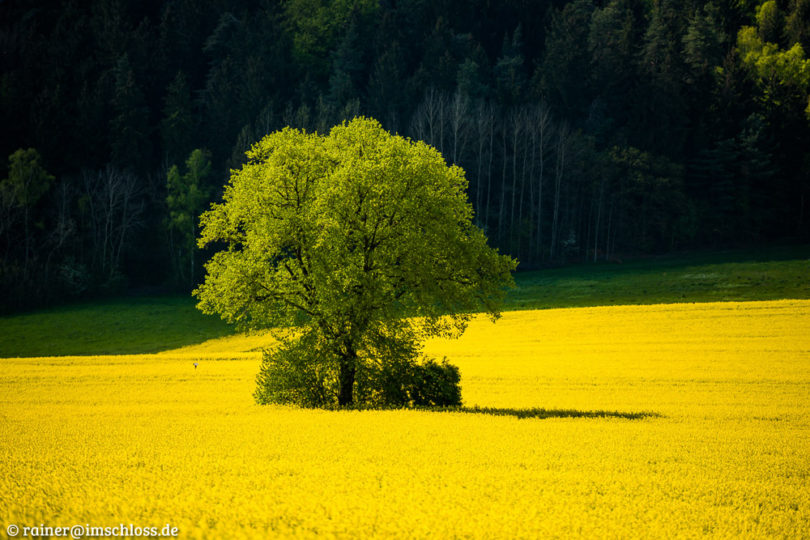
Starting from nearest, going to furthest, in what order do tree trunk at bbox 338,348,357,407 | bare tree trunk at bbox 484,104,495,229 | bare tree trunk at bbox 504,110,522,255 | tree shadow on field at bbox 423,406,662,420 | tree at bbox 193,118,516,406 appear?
tree shadow on field at bbox 423,406,662,420, tree at bbox 193,118,516,406, tree trunk at bbox 338,348,357,407, bare tree trunk at bbox 504,110,522,255, bare tree trunk at bbox 484,104,495,229

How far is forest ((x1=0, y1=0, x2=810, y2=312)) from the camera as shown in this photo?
3580 inches

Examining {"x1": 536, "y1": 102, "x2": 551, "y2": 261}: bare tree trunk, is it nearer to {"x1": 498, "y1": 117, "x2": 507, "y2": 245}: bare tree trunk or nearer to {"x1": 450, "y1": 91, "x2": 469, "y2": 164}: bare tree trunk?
{"x1": 498, "y1": 117, "x2": 507, "y2": 245}: bare tree trunk

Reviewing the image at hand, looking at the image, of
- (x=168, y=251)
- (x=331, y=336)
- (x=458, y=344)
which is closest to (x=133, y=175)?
(x=168, y=251)

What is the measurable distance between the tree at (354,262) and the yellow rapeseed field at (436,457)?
124 inches

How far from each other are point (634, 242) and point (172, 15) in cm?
8167

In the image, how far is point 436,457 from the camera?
1623 cm

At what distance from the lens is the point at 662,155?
108812 millimetres

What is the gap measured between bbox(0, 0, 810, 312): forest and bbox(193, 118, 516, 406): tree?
57.2 meters

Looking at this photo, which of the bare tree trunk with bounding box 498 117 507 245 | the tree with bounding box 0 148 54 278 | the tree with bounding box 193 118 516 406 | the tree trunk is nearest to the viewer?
the tree with bounding box 193 118 516 406

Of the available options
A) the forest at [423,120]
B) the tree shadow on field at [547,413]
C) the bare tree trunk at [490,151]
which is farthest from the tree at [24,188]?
the tree shadow on field at [547,413]

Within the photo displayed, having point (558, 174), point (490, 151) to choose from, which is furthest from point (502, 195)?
point (558, 174)

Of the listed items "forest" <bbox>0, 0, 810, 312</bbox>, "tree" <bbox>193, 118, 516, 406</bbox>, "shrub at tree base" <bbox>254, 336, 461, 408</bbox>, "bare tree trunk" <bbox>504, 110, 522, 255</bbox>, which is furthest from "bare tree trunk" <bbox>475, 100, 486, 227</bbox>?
"shrub at tree base" <bbox>254, 336, 461, 408</bbox>

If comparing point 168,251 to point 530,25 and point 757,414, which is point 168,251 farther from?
point 530,25

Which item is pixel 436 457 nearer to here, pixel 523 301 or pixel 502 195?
pixel 523 301
